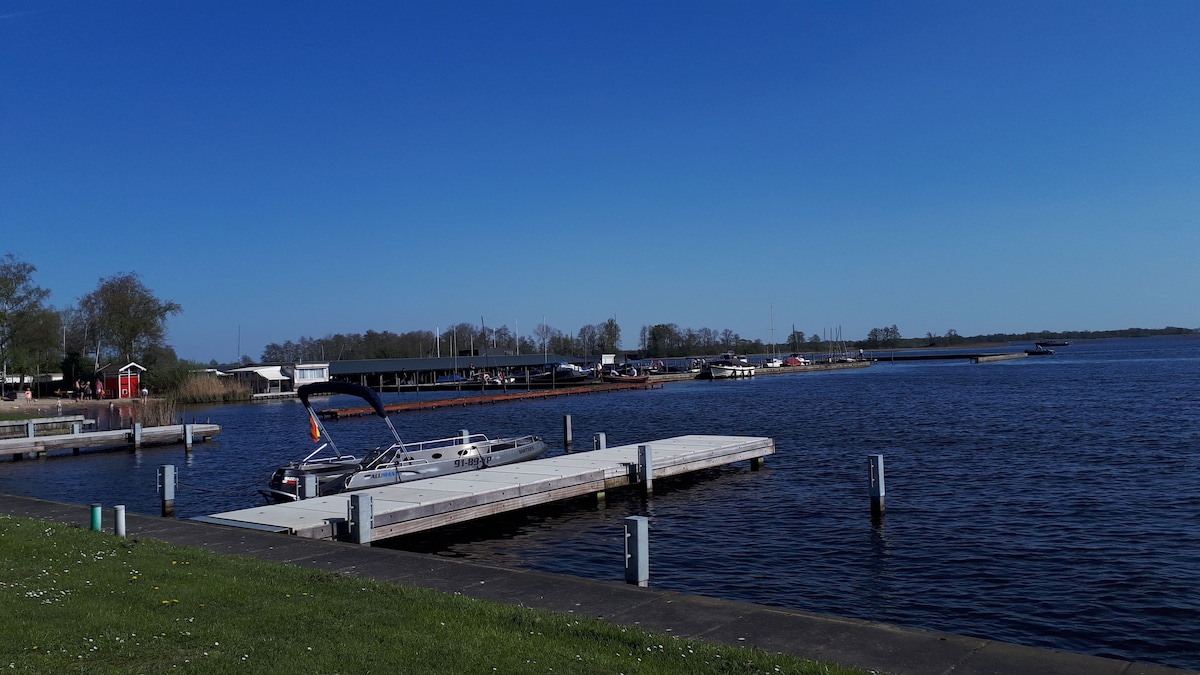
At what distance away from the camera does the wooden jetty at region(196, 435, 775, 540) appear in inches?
690

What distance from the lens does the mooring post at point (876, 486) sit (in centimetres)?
2097

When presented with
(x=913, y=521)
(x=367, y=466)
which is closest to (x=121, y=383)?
(x=367, y=466)

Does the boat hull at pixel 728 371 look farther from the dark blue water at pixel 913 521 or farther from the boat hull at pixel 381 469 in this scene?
the boat hull at pixel 381 469

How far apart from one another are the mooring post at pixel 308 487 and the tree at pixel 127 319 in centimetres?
8755

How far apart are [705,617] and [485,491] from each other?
11209mm

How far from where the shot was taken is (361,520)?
16.2 m

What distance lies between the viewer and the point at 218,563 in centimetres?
1241

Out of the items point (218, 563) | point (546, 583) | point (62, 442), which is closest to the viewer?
point (546, 583)

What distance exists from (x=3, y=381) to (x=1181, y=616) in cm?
9264

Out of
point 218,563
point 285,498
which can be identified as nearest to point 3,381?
point 285,498

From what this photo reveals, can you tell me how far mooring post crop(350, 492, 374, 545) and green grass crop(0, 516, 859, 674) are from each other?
14.1ft

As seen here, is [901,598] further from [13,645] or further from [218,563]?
[13,645]

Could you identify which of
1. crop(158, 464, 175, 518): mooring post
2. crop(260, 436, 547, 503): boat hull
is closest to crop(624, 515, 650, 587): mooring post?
crop(260, 436, 547, 503): boat hull

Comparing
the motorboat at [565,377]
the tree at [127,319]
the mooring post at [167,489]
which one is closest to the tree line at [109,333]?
the tree at [127,319]
